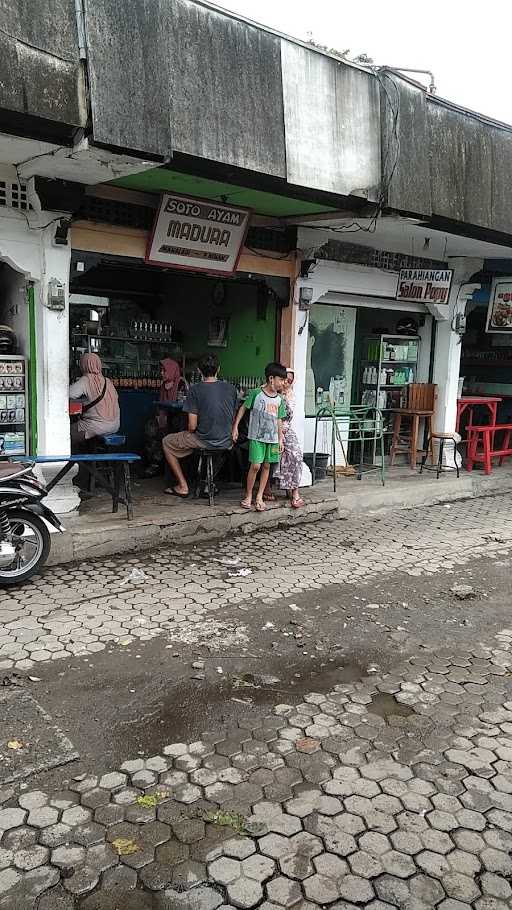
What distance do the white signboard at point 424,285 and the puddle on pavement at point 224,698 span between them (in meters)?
7.39

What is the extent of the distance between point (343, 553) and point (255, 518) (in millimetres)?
1234

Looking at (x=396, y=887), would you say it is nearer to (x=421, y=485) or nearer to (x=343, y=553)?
(x=343, y=553)

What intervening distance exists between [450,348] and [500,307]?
3.56ft

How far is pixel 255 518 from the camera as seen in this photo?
8.27 m

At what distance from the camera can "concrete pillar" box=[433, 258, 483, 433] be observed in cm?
1159

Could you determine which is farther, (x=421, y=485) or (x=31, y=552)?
(x=421, y=485)

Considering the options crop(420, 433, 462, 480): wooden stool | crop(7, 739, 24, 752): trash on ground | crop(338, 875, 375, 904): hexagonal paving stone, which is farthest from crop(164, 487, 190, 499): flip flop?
crop(338, 875, 375, 904): hexagonal paving stone

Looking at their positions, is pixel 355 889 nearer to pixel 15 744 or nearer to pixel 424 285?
pixel 15 744

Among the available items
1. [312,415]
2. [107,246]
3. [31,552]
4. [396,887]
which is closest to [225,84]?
[107,246]

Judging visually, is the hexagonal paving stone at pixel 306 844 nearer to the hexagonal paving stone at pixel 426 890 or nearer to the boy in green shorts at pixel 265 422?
the hexagonal paving stone at pixel 426 890

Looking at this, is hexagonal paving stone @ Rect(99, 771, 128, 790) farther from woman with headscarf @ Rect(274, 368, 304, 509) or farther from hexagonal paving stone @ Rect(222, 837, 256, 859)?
woman with headscarf @ Rect(274, 368, 304, 509)

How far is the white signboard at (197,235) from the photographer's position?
312 inches

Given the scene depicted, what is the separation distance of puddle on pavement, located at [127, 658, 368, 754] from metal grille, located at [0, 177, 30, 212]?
475cm

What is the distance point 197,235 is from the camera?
27.1 ft
